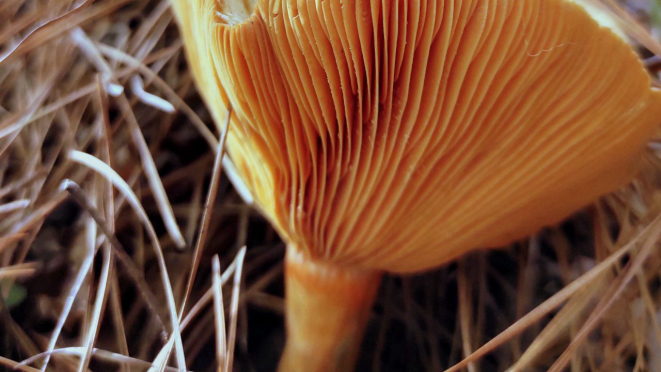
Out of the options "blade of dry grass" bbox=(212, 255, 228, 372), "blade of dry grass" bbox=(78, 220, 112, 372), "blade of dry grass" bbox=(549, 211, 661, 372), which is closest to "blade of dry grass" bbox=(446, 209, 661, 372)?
"blade of dry grass" bbox=(549, 211, 661, 372)

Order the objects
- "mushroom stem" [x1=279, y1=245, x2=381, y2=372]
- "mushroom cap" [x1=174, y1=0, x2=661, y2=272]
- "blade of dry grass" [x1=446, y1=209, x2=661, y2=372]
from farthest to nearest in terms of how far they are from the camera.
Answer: "mushroom stem" [x1=279, y1=245, x2=381, y2=372], "blade of dry grass" [x1=446, y1=209, x2=661, y2=372], "mushroom cap" [x1=174, y1=0, x2=661, y2=272]

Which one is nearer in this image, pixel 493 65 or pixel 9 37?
pixel 493 65

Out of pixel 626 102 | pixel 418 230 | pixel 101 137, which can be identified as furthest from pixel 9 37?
pixel 626 102

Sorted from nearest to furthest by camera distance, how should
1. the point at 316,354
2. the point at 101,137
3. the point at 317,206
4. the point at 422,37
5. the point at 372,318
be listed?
the point at 422,37 < the point at 317,206 < the point at 316,354 < the point at 101,137 < the point at 372,318

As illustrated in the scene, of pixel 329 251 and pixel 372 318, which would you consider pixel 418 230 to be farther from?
pixel 372 318

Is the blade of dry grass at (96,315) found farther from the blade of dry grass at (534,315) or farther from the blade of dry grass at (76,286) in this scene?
the blade of dry grass at (534,315)

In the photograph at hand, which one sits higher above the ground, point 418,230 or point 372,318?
point 418,230

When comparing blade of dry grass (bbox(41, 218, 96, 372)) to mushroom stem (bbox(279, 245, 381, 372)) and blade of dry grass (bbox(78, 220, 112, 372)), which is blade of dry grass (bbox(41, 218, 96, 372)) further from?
mushroom stem (bbox(279, 245, 381, 372))

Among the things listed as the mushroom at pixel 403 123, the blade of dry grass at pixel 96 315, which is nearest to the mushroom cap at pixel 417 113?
the mushroom at pixel 403 123
